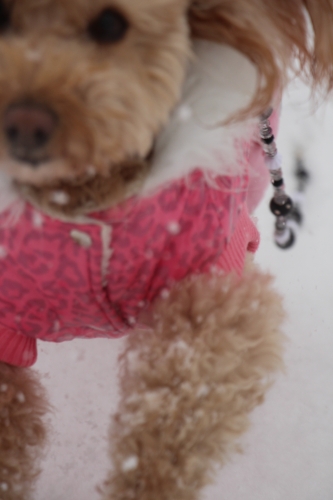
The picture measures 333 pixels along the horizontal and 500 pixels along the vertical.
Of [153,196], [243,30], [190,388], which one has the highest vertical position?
[243,30]

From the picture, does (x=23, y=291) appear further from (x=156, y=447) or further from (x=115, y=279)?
(x=156, y=447)

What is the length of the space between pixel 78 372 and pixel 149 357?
0.70m

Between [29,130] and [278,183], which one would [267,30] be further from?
[278,183]

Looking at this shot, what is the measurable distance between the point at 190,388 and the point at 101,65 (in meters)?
0.44

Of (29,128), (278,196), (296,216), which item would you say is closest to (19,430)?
(29,128)

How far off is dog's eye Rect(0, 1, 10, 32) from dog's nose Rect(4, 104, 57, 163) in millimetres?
154

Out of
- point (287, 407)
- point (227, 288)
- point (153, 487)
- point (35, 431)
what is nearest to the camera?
point (153, 487)

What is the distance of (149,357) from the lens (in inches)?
30.9

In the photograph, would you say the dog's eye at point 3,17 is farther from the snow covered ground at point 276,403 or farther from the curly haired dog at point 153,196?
the snow covered ground at point 276,403

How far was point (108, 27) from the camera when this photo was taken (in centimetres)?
62

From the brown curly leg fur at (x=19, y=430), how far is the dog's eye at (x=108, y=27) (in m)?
0.70

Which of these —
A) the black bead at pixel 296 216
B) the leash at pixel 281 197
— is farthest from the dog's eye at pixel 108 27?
the black bead at pixel 296 216

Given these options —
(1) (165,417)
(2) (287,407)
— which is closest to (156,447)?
(1) (165,417)

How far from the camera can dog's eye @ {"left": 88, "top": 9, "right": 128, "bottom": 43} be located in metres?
0.61
